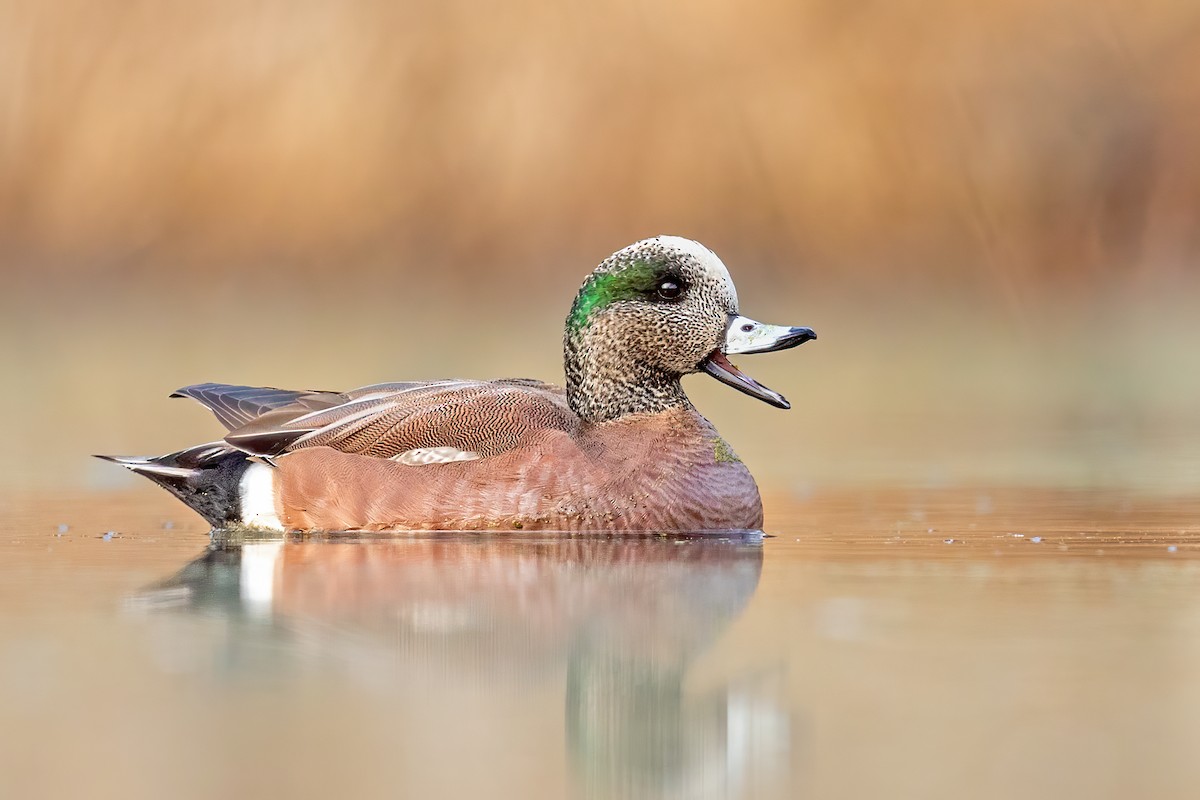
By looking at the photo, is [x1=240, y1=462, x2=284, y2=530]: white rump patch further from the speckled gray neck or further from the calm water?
the speckled gray neck

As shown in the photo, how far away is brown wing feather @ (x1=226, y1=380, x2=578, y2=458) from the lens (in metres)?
6.58

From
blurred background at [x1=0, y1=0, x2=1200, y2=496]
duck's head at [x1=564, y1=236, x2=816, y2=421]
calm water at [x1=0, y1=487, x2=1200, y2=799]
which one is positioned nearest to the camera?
calm water at [x1=0, y1=487, x2=1200, y2=799]

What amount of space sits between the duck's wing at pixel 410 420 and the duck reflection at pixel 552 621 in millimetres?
335

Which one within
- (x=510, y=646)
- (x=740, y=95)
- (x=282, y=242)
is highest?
(x=740, y=95)

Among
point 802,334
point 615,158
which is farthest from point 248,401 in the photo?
point 615,158

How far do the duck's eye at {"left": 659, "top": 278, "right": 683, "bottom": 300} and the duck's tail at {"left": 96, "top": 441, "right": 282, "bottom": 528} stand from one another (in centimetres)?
150

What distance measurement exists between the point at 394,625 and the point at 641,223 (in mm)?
13869

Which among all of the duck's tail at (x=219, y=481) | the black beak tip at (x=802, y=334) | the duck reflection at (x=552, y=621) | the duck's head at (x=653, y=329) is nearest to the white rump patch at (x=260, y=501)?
the duck's tail at (x=219, y=481)

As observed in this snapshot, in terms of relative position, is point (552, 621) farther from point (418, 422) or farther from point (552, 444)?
point (418, 422)

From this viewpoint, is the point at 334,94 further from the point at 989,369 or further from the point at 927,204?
the point at 989,369

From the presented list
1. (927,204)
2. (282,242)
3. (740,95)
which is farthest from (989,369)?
(282,242)

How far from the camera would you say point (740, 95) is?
19.2m

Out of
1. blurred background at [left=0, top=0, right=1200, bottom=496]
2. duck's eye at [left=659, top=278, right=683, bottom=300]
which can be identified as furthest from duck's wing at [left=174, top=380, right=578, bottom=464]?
blurred background at [left=0, top=0, right=1200, bottom=496]

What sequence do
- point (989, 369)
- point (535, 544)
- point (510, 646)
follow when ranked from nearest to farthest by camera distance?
point (510, 646) < point (535, 544) < point (989, 369)
